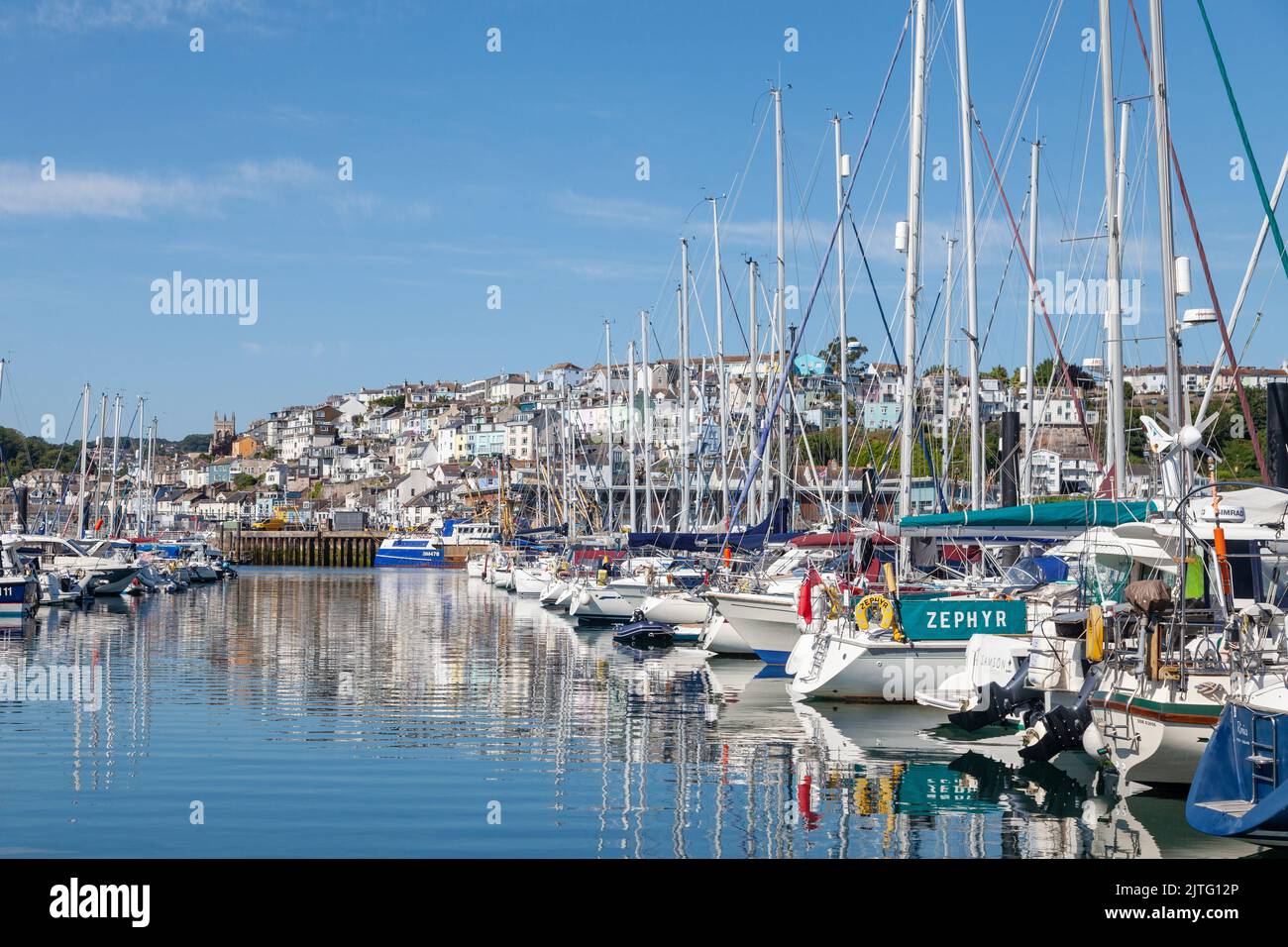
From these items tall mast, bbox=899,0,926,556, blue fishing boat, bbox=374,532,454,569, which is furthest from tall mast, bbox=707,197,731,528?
blue fishing boat, bbox=374,532,454,569

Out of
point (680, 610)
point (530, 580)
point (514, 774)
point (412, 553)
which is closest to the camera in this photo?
point (514, 774)

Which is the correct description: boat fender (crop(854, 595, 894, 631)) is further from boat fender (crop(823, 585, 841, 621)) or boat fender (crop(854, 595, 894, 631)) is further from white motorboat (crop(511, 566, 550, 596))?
white motorboat (crop(511, 566, 550, 596))

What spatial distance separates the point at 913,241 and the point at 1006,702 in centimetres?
1289

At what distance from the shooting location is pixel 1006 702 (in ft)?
57.4

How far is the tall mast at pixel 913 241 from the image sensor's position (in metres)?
26.1

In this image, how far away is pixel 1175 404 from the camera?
19.0 metres

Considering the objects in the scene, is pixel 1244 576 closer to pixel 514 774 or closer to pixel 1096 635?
pixel 1096 635

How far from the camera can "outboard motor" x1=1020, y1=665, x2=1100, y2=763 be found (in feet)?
51.2

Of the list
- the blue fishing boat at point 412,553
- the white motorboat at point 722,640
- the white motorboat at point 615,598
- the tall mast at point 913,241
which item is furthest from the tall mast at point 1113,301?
the blue fishing boat at point 412,553

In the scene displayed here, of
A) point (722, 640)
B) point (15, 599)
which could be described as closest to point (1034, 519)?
point (722, 640)

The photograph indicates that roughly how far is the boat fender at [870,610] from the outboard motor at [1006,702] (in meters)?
4.13

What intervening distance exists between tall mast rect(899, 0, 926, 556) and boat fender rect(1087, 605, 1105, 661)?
9.47 m
